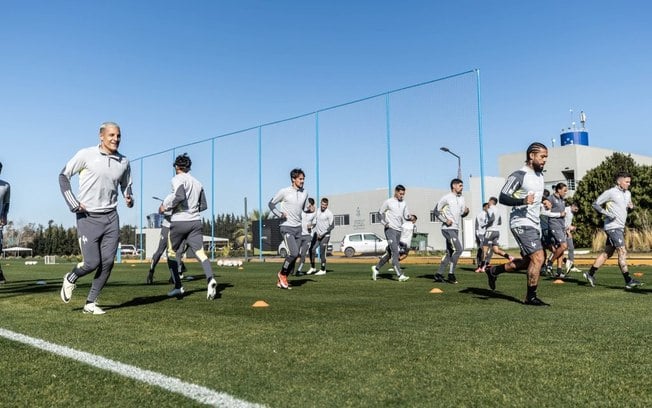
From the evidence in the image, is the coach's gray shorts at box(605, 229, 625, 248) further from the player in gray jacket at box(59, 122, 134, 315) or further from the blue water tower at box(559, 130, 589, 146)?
the blue water tower at box(559, 130, 589, 146)

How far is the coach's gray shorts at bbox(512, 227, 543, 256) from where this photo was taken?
22.6 feet

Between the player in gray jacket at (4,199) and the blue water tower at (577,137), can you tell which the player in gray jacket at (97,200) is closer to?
the player in gray jacket at (4,199)

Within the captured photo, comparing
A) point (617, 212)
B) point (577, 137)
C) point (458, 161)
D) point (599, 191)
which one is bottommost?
point (617, 212)

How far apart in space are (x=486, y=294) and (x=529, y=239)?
1.64 metres

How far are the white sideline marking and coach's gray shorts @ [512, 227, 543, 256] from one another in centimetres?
504

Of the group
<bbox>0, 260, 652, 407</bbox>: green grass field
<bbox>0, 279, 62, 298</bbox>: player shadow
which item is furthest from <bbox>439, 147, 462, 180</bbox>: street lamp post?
<bbox>0, 279, 62, 298</bbox>: player shadow

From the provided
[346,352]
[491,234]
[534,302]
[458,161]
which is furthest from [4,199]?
[458,161]

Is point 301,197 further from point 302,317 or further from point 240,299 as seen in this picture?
point 302,317

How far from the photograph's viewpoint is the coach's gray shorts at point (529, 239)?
689 cm

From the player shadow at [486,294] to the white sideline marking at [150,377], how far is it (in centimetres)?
526

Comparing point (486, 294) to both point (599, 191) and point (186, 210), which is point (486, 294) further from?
point (599, 191)

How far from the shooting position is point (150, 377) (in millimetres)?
3271

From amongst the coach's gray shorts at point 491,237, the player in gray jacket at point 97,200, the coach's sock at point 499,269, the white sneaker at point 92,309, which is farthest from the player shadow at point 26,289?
the coach's gray shorts at point 491,237

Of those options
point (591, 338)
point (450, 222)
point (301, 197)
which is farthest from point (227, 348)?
point (450, 222)
